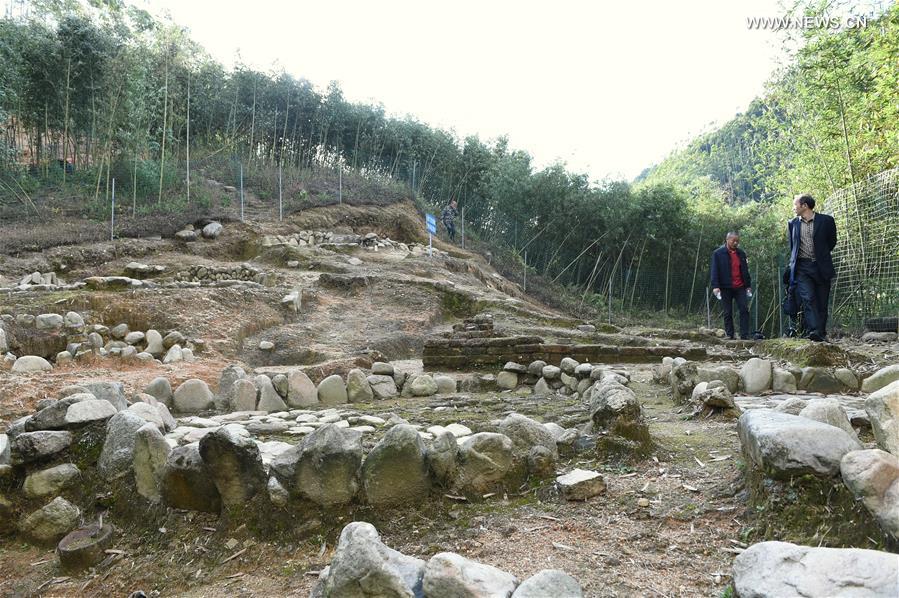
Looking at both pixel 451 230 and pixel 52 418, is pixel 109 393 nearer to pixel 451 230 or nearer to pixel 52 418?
pixel 52 418

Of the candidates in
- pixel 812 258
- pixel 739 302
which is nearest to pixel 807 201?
pixel 812 258

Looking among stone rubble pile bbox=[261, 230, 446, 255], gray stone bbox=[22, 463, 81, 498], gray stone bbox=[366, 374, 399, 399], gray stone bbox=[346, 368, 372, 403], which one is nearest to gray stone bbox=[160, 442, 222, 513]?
gray stone bbox=[22, 463, 81, 498]

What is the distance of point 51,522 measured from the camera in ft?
8.50

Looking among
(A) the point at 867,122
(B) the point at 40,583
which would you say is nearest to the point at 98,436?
(B) the point at 40,583

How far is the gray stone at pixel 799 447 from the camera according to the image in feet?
5.57

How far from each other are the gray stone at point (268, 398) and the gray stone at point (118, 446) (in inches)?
74.0

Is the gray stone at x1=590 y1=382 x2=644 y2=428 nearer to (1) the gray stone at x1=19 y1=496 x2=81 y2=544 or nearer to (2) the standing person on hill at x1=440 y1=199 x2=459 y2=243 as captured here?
(1) the gray stone at x1=19 y1=496 x2=81 y2=544

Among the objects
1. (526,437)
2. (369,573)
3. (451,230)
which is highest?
(451,230)

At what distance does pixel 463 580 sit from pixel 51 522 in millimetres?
2222

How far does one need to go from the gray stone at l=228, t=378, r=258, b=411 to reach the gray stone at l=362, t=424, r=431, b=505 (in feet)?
9.20

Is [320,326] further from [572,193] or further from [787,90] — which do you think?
[572,193]

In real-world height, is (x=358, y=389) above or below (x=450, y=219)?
below

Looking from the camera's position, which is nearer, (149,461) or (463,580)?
(463,580)

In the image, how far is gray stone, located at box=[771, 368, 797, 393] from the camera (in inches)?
165
